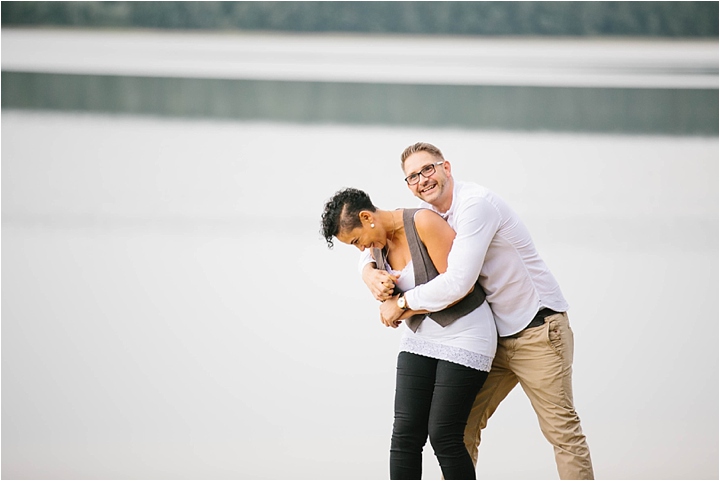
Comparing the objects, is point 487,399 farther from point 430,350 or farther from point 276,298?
point 276,298

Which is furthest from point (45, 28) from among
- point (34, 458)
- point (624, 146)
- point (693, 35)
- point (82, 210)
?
point (34, 458)

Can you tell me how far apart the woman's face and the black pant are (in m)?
0.30

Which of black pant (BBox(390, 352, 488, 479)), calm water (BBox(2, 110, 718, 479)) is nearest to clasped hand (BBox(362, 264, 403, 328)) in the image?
black pant (BBox(390, 352, 488, 479))

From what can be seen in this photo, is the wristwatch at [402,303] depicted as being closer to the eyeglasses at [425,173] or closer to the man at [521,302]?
the man at [521,302]

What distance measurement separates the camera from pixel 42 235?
5309 mm

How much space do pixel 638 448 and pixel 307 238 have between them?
298 cm

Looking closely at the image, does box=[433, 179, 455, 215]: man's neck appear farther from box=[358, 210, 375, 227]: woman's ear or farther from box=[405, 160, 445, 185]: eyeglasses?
box=[358, 210, 375, 227]: woman's ear

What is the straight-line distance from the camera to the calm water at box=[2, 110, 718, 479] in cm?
286

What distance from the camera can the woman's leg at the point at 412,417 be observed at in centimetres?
203

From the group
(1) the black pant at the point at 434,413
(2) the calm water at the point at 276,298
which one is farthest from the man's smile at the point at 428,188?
(2) the calm water at the point at 276,298

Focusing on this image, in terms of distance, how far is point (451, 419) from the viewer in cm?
Answer: 201

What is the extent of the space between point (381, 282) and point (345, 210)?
20 cm

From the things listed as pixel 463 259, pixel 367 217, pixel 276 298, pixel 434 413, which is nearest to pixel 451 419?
pixel 434 413

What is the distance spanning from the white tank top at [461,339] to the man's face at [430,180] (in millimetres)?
176
